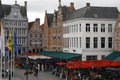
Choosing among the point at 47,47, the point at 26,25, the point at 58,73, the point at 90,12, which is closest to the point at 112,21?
the point at 90,12

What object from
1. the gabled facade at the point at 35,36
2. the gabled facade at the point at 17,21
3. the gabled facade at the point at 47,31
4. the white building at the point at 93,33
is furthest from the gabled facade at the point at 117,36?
the gabled facade at the point at 17,21

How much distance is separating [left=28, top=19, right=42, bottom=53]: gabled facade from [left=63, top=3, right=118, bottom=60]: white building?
106 feet

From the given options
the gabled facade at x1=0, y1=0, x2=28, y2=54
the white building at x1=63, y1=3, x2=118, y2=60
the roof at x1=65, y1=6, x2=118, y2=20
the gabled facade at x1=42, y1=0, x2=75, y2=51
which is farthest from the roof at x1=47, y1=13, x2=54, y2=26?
the white building at x1=63, y1=3, x2=118, y2=60

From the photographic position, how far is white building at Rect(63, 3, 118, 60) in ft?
197

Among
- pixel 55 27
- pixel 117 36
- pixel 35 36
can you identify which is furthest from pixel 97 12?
pixel 35 36

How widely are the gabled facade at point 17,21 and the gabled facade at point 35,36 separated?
150 cm

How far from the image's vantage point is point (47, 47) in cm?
8662

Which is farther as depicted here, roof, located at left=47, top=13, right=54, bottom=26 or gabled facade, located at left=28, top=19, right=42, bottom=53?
gabled facade, located at left=28, top=19, right=42, bottom=53

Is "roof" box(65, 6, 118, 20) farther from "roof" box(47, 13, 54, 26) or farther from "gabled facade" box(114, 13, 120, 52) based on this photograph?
"roof" box(47, 13, 54, 26)

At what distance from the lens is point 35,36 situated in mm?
94812

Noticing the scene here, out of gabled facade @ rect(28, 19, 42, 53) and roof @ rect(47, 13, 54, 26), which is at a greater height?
roof @ rect(47, 13, 54, 26)

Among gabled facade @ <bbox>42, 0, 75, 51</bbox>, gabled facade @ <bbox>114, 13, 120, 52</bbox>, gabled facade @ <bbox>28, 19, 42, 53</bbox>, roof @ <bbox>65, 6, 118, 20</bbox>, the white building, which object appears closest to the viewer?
gabled facade @ <bbox>114, 13, 120, 52</bbox>

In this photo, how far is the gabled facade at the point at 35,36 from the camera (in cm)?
9436

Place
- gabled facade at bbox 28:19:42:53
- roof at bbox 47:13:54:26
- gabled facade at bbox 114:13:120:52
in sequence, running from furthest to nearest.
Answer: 1. gabled facade at bbox 28:19:42:53
2. roof at bbox 47:13:54:26
3. gabled facade at bbox 114:13:120:52
